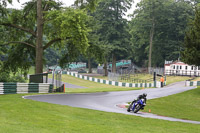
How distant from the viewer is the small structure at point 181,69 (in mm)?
63531

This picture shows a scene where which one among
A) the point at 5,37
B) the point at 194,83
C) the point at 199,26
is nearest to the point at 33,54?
the point at 5,37

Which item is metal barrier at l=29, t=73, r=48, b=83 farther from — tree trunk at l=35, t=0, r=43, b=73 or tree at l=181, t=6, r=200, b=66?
tree at l=181, t=6, r=200, b=66

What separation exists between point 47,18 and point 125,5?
49.8 meters

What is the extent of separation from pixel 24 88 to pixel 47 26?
23.6ft

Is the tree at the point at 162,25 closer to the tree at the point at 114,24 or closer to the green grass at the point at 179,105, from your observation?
the tree at the point at 114,24

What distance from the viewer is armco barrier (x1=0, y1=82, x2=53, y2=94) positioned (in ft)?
68.2

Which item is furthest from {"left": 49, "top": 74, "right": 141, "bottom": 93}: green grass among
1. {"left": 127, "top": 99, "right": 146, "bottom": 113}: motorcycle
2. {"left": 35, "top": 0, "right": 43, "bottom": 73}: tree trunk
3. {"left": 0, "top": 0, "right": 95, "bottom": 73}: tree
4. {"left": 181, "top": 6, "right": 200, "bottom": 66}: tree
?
{"left": 127, "top": 99, "right": 146, "bottom": 113}: motorcycle

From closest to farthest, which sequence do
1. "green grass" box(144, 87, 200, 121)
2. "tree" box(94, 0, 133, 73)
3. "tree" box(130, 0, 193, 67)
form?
"green grass" box(144, 87, 200, 121) → "tree" box(94, 0, 133, 73) → "tree" box(130, 0, 193, 67)

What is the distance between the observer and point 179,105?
81.1 feet

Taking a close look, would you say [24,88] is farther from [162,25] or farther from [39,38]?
[162,25]

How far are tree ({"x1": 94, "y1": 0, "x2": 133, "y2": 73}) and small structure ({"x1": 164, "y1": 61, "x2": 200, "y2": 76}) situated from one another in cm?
1014

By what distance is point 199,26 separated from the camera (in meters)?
30.0

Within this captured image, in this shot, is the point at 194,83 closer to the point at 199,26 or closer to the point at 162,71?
the point at 199,26

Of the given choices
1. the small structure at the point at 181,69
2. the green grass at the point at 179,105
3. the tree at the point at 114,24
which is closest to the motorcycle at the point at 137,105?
the green grass at the point at 179,105
